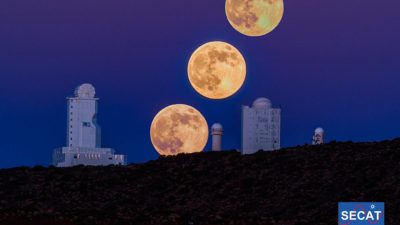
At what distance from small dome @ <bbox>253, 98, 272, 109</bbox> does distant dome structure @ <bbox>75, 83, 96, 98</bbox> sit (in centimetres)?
3044

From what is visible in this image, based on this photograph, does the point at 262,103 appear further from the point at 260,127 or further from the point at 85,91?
the point at 85,91

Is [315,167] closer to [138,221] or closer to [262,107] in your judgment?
[138,221]

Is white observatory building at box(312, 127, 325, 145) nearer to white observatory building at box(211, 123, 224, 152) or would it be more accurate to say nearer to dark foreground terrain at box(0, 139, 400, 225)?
white observatory building at box(211, 123, 224, 152)

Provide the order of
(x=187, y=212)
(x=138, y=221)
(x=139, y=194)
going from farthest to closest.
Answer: (x=139, y=194)
(x=187, y=212)
(x=138, y=221)

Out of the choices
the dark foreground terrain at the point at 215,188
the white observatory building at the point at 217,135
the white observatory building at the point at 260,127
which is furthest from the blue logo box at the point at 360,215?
the white observatory building at the point at 260,127

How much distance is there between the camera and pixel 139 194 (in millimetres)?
75312

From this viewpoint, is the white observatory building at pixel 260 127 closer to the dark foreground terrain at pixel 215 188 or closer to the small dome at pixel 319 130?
the small dome at pixel 319 130

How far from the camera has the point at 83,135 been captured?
134m

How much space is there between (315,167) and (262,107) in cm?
2715

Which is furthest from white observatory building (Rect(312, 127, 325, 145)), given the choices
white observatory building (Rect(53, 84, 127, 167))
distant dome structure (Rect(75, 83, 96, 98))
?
distant dome structure (Rect(75, 83, 96, 98))

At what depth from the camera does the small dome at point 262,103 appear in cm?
10369

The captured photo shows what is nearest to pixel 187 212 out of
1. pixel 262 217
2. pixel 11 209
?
pixel 262 217

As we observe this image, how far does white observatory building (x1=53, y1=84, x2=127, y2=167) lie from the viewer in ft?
421

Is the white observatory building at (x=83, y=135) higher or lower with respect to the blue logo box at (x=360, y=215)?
higher
